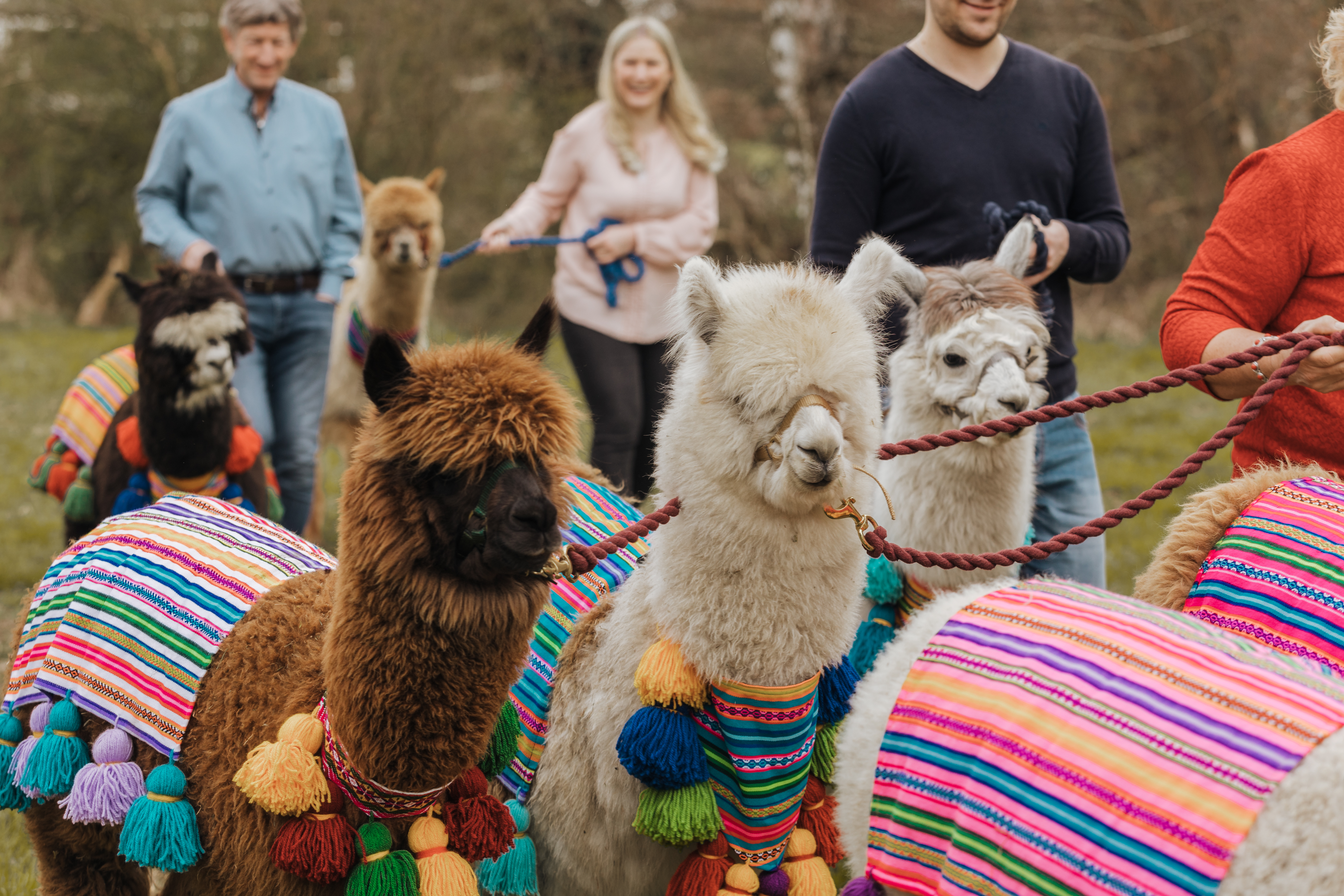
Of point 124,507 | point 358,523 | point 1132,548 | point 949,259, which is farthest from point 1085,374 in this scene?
point 358,523

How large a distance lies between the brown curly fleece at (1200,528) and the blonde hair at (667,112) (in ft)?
9.72

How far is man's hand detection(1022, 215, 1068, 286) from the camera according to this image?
2816mm

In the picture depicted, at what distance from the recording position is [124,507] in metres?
3.98

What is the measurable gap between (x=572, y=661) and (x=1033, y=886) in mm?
1135

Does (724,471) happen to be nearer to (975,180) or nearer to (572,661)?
(572,661)

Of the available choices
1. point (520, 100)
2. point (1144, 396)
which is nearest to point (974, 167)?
point (1144, 396)

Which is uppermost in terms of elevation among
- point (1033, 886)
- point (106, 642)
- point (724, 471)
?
point (724, 471)

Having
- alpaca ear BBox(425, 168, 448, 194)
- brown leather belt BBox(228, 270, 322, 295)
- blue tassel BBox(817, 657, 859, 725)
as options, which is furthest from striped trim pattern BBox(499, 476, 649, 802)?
alpaca ear BBox(425, 168, 448, 194)

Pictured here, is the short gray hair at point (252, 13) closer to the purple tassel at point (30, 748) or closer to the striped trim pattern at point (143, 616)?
the striped trim pattern at point (143, 616)

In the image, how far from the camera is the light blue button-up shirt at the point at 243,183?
435 cm

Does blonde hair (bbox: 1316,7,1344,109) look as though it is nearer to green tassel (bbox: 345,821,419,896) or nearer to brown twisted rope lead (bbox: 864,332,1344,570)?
brown twisted rope lead (bbox: 864,332,1344,570)

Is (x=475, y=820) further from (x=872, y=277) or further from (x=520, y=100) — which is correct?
(x=520, y=100)

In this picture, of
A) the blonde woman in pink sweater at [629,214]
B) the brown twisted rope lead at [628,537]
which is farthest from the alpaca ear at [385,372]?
the blonde woman in pink sweater at [629,214]

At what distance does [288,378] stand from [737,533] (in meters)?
3.04
